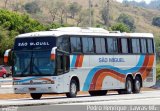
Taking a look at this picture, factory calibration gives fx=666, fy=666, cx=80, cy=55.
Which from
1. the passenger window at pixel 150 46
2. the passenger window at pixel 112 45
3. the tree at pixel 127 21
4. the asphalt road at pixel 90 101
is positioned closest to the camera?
the asphalt road at pixel 90 101

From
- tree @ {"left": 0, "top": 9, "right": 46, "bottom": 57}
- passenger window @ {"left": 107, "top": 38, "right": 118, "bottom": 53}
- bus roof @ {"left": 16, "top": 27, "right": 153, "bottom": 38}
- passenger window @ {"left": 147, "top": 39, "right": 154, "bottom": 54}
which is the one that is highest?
bus roof @ {"left": 16, "top": 27, "right": 153, "bottom": 38}

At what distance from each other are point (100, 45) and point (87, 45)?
1306 mm

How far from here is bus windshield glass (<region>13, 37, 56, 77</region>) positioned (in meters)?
32.3

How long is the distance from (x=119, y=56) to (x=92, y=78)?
112 inches

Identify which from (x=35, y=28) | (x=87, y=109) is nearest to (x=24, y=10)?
(x=35, y=28)

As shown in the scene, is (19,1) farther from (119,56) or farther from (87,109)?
(87,109)

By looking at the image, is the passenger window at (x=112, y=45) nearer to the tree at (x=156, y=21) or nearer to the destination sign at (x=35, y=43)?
the destination sign at (x=35, y=43)

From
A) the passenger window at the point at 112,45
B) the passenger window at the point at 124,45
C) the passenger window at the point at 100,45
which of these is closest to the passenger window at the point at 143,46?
the passenger window at the point at 124,45

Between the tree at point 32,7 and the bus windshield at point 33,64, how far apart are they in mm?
129377

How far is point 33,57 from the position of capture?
32500 mm

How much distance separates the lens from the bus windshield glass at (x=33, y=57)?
106 feet

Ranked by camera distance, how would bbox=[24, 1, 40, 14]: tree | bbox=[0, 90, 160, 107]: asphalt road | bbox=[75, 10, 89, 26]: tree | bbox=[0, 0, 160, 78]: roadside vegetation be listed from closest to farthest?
bbox=[0, 90, 160, 107]: asphalt road, bbox=[0, 0, 160, 78]: roadside vegetation, bbox=[75, 10, 89, 26]: tree, bbox=[24, 1, 40, 14]: tree

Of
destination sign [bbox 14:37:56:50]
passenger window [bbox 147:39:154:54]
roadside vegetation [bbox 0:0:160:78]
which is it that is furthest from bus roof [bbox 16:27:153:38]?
roadside vegetation [bbox 0:0:160:78]

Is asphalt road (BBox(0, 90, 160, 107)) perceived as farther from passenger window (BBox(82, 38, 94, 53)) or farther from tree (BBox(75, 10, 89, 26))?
tree (BBox(75, 10, 89, 26))
